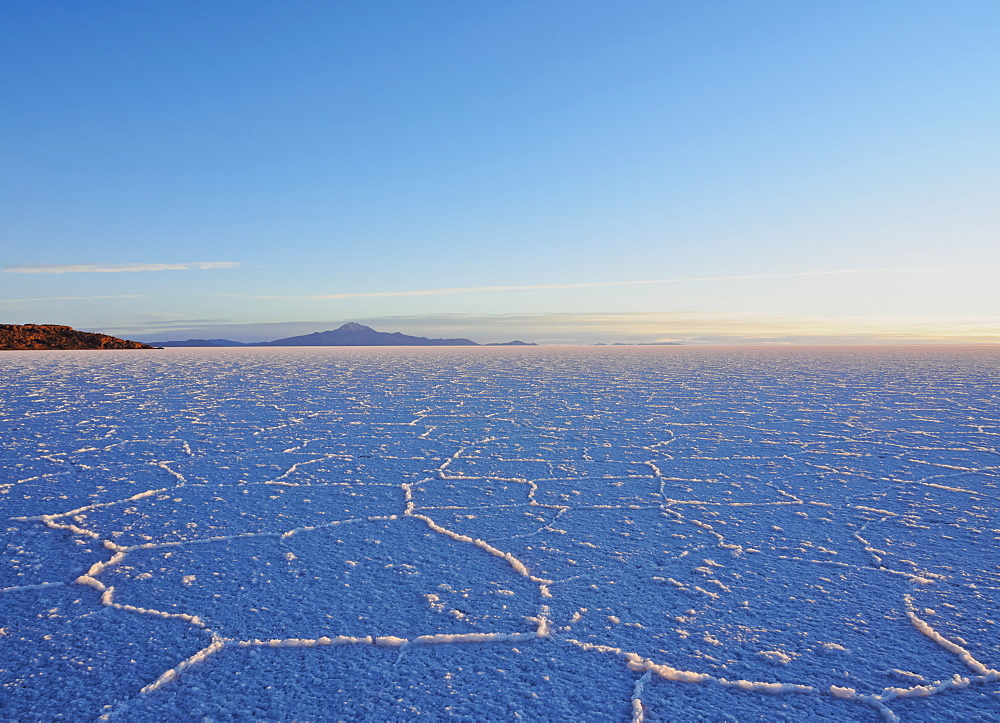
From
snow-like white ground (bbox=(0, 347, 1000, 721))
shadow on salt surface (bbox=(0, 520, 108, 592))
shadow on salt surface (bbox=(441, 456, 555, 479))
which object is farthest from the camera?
shadow on salt surface (bbox=(441, 456, 555, 479))

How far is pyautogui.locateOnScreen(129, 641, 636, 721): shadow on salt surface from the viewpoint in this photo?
1.86 meters

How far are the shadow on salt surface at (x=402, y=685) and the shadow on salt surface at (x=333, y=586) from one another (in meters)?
0.16

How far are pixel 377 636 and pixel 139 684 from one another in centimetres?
82

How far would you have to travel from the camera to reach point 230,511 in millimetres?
3941

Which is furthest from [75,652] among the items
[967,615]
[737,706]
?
[967,615]

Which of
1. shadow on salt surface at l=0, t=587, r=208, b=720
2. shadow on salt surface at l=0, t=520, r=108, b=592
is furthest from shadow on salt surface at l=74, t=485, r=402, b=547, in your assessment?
shadow on salt surface at l=0, t=587, r=208, b=720

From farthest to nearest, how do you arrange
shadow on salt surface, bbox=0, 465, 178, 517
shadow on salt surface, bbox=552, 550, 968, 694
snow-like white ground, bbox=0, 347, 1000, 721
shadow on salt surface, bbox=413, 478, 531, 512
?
shadow on salt surface, bbox=413, 478, 531, 512 < shadow on salt surface, bbox=0, 465, 178, 517 < shadow on salt surface, bbox=552, 550, 968, 694 < snow-like white ground, bbox=0, 347, 1000, 721

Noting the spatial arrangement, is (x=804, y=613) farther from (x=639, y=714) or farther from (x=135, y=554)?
(x=135, y=554)

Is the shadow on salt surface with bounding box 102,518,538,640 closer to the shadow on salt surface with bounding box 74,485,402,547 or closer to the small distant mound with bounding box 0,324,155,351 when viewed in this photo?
the shadow on salt surface with bounding box 74,485,402,547

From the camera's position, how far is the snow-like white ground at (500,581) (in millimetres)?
1967

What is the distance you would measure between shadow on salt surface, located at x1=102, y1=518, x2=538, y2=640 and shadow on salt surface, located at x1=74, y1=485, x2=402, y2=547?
0.27 m

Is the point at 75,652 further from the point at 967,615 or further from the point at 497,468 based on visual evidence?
the point at 967,615

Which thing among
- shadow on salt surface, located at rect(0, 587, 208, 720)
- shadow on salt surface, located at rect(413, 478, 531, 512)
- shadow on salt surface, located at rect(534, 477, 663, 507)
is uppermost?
shadow on salt surface, located at rect(0, 587, 208, 720)

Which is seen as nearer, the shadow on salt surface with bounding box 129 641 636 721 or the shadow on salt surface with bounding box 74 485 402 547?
the shadow on salt surface with bounding box 129 641 636 721
